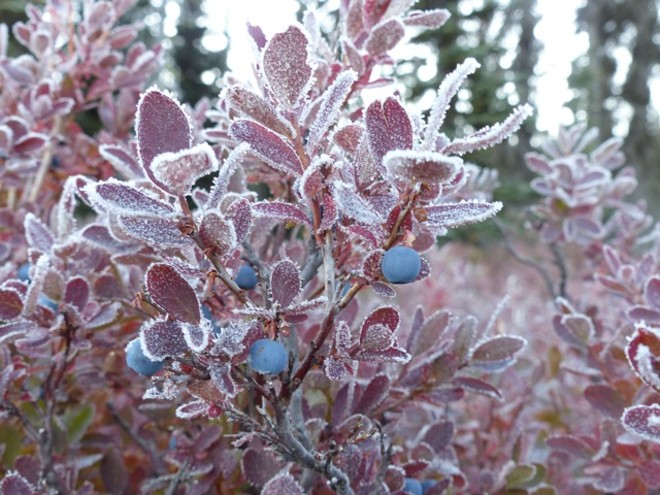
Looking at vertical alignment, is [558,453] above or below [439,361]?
below

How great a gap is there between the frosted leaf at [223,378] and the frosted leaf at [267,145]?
25 cm

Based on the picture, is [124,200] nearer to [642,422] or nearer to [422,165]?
[422,165]

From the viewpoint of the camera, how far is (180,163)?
0.61 meters

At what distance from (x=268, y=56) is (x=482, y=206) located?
30cm

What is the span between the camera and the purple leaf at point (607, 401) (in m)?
1.26

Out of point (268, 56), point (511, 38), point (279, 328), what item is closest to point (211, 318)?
point (279, 328)

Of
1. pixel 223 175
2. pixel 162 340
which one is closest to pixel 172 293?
pixel 162 340

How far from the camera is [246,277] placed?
3.15 ft

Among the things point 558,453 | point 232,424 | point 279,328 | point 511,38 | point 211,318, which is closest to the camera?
point 279,328

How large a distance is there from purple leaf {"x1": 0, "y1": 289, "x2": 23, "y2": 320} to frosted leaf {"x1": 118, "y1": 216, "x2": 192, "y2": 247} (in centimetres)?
37

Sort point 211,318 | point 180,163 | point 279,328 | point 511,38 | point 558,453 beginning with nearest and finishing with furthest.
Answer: point 180,163
point 279,328
point 211,318
point 558,453
point 511,38

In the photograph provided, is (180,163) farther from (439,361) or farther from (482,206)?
(439,361)

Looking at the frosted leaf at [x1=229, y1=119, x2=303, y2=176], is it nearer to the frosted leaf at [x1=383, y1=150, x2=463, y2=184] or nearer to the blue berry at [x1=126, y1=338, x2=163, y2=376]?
the frosted leaf at [x1=383, y1=150, x2=463, y2=184]

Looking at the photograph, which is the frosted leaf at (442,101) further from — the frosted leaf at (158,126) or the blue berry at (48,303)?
the blue berry at (48,303)
